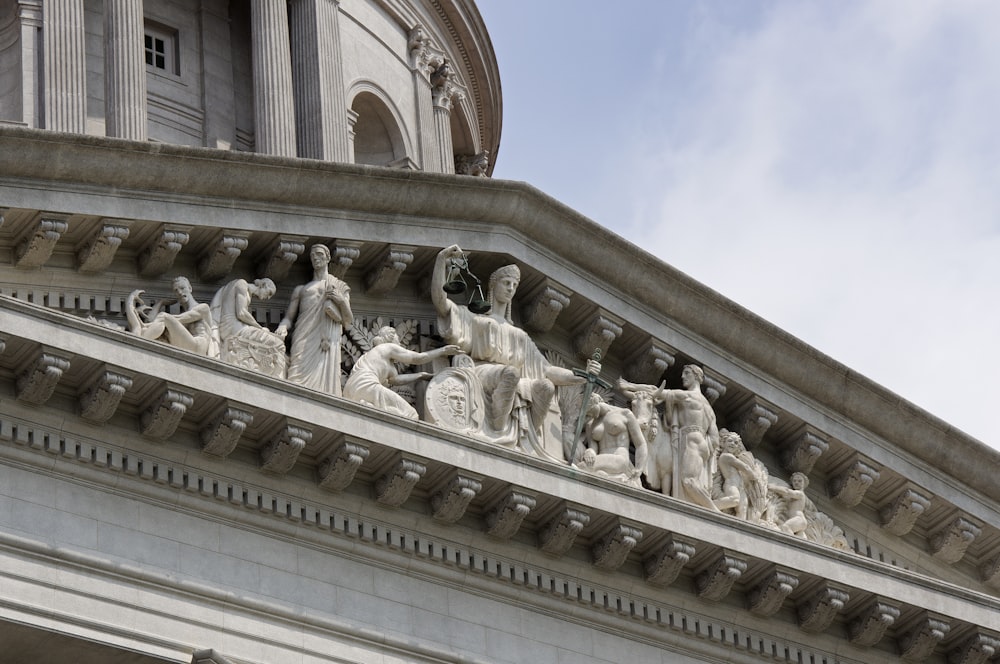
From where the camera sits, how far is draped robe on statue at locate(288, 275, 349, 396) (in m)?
20.2

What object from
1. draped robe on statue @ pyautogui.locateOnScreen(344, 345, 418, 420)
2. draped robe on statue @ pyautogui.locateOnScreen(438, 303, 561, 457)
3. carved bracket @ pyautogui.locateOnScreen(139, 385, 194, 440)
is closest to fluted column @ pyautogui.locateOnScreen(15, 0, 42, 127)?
draped robe on statue @ pyautogui.locateOnScreen(438, 303, 561, 457)

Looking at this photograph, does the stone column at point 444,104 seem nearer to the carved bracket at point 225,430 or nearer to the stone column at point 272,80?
the stone column at point 272,80

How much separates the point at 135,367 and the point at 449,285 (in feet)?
11.6

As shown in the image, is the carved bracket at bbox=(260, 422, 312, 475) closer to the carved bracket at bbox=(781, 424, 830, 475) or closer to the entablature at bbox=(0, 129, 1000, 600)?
the entablature at bbox=(0, 129, 1000, 600)

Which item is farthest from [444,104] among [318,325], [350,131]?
[318,325]

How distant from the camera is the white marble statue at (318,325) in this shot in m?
20.2

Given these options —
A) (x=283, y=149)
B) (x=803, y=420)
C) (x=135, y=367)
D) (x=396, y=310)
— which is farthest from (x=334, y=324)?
(x=283, y=149)

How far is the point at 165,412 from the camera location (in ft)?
61.9

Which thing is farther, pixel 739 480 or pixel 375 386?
pixel 739 480

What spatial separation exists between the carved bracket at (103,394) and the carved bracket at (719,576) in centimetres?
548

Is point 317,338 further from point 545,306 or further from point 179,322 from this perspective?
point 545,306

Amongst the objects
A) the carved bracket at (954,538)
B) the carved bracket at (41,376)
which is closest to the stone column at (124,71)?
the carved bracket at (954,538)

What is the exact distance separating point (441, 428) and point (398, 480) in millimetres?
575

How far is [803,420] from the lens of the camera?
23.2 m
